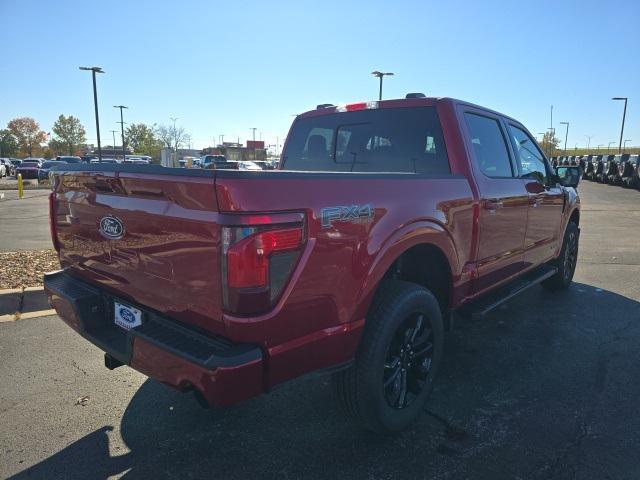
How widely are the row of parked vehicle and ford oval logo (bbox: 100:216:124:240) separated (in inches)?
940

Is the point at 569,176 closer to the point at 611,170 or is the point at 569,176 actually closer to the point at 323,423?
the point at 323,423

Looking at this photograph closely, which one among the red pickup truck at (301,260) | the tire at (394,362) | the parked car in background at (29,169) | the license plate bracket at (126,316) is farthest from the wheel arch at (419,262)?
the parked car in background at (29,169)

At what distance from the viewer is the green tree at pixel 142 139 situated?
79.7 meters

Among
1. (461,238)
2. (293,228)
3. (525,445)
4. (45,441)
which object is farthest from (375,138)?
(45,441)

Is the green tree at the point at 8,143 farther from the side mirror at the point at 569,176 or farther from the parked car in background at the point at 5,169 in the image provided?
the side mirror at the point at 569,176

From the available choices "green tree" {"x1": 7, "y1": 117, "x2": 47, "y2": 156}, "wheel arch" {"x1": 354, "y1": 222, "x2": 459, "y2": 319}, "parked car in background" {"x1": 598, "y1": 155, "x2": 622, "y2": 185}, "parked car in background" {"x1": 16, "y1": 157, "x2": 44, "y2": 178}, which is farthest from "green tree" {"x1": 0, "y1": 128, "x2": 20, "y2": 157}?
"wheel arch" {"x1": 354, "y1": 222, "x2": 459, "y2": 319}

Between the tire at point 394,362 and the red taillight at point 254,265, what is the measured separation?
2.51 ft

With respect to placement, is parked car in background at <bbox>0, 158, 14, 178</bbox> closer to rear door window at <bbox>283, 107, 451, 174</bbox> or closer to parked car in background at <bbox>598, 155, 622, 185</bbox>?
rear door window at <bbox>283, 107, 451, 174</bbox>

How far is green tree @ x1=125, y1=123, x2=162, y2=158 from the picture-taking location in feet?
261

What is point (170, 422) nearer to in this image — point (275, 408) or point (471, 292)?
point (275, 408)

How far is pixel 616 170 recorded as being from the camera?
28641 millimetres

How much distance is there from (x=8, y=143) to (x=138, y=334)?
9982cm

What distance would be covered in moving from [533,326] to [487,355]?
0.99 meters

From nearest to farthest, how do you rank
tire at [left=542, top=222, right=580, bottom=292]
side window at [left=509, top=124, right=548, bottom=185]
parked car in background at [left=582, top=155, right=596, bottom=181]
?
Result: 1. side window at [left=509, top=124, right=548, bottom=185]
2. tire at [left=542, top=222, right=580, bottom=292]
3. parked car in background at [left=582, top=155, right=596, bottom=181]
